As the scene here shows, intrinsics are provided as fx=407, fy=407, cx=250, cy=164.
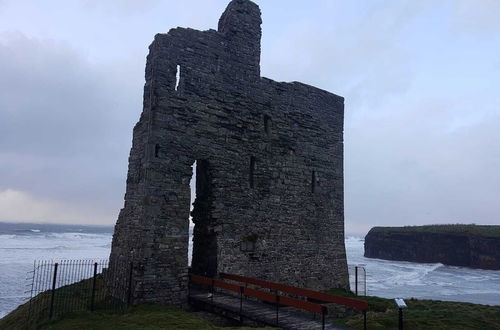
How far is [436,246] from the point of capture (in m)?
68.5

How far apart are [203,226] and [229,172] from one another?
2.09 m

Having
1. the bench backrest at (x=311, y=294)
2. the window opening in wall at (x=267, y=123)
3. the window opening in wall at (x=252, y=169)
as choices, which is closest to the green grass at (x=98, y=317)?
the bench backrest at (x=311, y=294)

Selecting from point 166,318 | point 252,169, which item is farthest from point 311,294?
point 252,169

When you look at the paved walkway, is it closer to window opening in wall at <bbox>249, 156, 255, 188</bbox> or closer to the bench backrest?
the bench backrest

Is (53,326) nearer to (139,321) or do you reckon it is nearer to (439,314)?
(139,321)

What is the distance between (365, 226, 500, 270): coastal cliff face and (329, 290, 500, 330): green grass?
54.3m

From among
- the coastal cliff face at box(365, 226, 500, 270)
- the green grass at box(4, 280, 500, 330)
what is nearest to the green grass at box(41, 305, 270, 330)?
the green grass at box(4, 280, 500, 330)

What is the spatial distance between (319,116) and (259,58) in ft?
13.9

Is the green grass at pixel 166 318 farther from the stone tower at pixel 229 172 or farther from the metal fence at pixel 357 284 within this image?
the metal fence at pixel 357 284

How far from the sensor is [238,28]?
1527cm

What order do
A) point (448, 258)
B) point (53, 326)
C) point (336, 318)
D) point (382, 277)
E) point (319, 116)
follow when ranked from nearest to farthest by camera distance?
point (53, 326)
point (336, 318)
point (319, 116)
point (382, 277)
point (448, 258)

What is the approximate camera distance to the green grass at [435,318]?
36.1 feet

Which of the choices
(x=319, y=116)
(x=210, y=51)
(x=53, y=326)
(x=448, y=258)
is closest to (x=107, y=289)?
(x=53, y=326)

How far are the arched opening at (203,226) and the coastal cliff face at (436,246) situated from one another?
5906 centimetres
